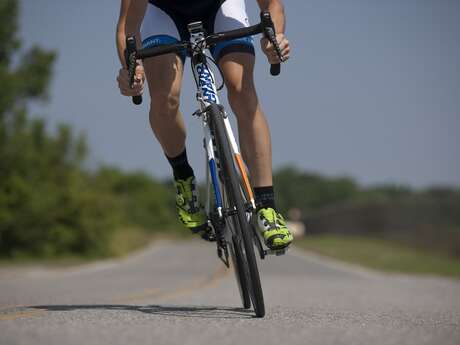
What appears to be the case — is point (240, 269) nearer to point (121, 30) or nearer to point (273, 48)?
point (273, 48)

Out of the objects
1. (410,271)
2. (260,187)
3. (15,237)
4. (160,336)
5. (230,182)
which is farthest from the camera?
(15,237)

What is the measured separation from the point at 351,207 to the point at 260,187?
45848mm

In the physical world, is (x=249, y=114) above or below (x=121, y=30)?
below

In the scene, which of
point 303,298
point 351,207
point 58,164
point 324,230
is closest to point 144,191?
point 324,230

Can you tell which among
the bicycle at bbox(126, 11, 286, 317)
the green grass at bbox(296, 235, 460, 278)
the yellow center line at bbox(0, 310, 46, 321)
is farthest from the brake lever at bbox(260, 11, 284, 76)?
the green grass at bbox(296, 235, 460, 278)

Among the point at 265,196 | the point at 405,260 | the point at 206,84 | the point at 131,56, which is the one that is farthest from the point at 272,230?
the point at 405,260

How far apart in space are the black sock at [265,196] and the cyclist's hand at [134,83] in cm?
90

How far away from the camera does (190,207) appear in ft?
16.0

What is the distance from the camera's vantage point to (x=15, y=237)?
23469 millimetres

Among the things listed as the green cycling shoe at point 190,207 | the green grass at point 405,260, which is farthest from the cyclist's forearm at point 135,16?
the green grass at point 405,260

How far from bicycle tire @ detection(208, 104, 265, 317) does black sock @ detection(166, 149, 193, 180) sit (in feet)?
2.36

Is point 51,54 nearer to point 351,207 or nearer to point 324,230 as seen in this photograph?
point 351,207

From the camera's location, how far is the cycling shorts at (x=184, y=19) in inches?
180

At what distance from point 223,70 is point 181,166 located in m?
0.77
